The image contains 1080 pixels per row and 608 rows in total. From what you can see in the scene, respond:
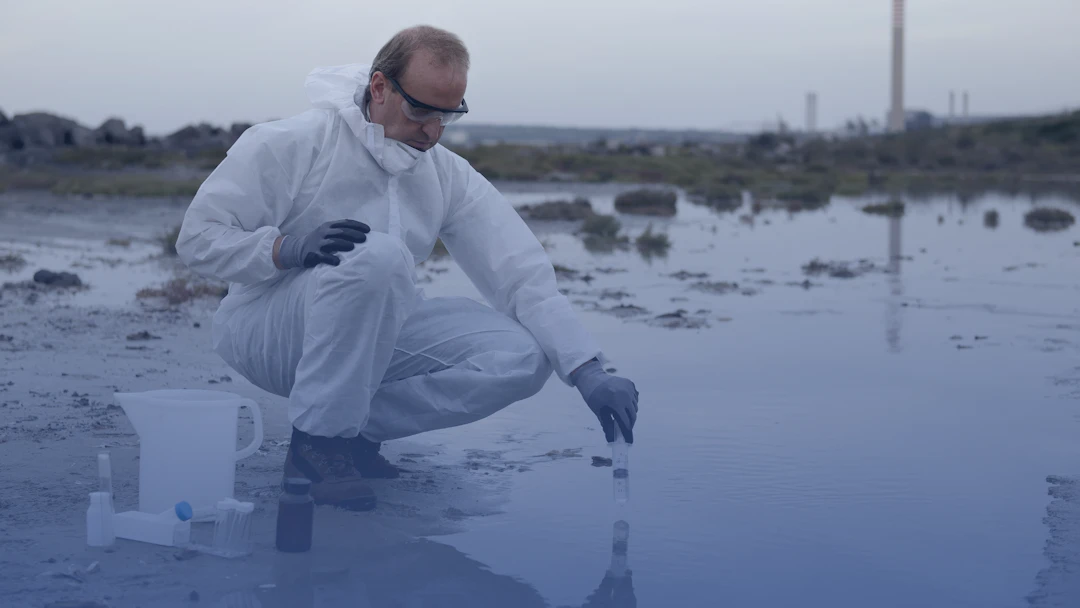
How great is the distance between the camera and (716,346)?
5.93 m

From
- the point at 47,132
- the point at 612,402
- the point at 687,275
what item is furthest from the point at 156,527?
the point at 47,132

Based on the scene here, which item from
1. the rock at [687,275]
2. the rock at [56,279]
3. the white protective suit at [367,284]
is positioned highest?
the white protective suit at [367,284]

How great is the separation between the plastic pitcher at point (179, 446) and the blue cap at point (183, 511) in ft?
0.64

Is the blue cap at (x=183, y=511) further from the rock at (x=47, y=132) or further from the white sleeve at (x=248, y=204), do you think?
the rock at (x=47, y=132)

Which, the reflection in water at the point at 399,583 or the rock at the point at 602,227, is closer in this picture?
the reflection in water at the point at 399,583

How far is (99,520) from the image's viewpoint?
2754 millimetres

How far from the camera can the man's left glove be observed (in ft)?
10.5

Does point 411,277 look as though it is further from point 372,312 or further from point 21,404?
point 21,404

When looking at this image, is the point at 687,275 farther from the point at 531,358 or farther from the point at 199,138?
the point at 199,138

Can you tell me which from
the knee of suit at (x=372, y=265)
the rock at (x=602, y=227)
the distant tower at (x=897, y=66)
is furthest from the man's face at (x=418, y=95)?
the distant tower at (x=897, y=66)

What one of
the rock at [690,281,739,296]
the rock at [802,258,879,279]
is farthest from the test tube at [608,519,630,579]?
the rock at [802,258,879,279]

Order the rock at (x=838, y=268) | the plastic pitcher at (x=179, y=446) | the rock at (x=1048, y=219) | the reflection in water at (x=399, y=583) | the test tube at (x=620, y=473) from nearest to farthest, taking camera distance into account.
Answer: the reflection in water at (x=399, y=583), the plastic pitcher at (x=179, y=446), the test tube at (x=620, y=473), the rock at (x=838, y=268), the rock at (x=1048, y=219)

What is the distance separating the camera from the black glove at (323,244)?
10.5 feet

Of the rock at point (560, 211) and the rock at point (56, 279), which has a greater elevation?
the rock at point (560, 211)
